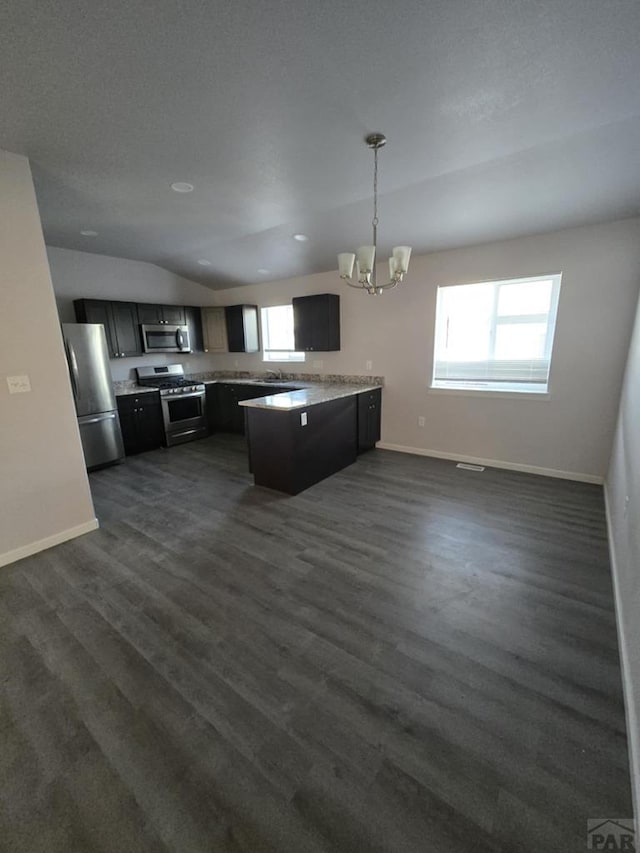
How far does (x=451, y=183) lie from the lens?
9.29ft

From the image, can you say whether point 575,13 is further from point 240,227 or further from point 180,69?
point 240,227

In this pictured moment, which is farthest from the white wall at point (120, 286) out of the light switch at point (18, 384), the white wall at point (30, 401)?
the light switch at point (18, 384)

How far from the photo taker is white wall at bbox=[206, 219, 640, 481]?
332 centimetres

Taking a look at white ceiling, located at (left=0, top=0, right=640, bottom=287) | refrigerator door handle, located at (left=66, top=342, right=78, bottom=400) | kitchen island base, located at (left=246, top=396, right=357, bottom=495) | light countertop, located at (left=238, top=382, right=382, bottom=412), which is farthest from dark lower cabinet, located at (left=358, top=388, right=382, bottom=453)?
refrigerator door handle, located at (left=66, top=342, right=78, bottom=400)

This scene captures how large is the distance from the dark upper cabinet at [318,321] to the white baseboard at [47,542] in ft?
11.6

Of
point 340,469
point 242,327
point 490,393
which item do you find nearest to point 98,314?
point 242,327

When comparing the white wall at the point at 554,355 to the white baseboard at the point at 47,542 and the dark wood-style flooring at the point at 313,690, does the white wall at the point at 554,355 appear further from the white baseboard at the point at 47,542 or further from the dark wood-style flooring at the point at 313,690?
the white baseboard at the point at 47,542

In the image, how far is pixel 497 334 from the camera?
4.06 metres

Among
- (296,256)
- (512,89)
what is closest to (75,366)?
(296,256)

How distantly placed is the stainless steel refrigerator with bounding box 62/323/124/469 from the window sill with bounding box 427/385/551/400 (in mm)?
4178

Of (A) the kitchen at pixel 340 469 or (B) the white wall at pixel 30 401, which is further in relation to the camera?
(B) the white wall at pixel 30 401

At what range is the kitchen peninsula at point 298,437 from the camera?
3.47m

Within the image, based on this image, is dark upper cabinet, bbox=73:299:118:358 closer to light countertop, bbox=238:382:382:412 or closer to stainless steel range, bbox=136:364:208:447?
stainless steel range, bbox=136:364:208:447

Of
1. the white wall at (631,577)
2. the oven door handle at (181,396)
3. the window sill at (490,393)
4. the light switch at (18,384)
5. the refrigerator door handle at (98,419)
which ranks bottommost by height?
the white wall at (631,577)
